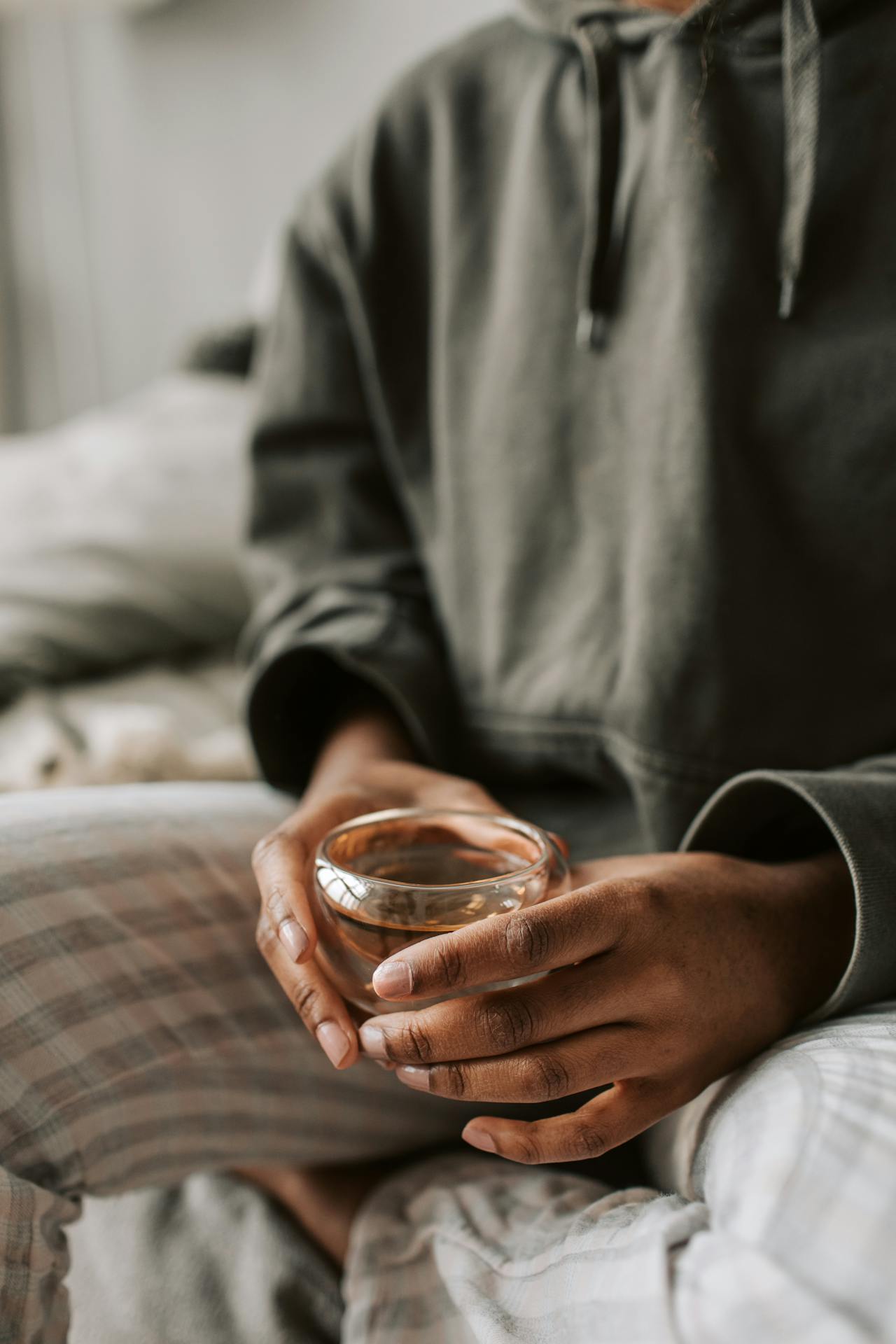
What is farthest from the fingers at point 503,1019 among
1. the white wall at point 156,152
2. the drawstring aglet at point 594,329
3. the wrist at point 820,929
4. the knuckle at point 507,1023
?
the white wall at point 156,152

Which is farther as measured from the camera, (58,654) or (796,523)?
(58,654)

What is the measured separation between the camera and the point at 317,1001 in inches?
16.1

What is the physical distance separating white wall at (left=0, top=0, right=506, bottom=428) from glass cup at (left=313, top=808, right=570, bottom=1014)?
116cm

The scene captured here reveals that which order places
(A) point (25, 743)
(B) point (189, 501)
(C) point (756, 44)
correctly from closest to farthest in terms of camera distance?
(C) point (756, 44) → (A) point (25, 743) → (B) point (189, 501)

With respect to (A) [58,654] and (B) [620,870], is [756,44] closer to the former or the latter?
(B) [620,870]

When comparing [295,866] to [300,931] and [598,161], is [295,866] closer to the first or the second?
[300,931]

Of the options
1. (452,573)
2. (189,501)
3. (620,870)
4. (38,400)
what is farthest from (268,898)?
(38,400)

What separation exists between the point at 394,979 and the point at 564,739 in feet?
0.93

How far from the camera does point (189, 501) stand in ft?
3.40

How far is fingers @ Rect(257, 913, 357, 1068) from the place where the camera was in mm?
392

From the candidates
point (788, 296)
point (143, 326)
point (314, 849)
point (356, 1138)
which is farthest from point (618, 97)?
point (143, 326)

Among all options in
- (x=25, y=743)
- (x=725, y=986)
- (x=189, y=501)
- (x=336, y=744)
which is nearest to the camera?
(x=725, y=986)

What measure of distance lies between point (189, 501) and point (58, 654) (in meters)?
0.23

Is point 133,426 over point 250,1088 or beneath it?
over
